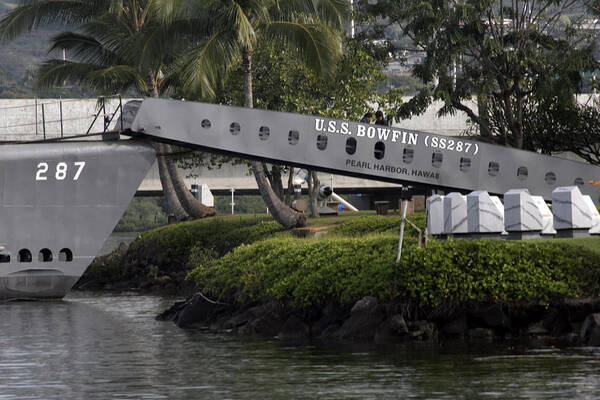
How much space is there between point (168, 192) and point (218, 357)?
40.0 m

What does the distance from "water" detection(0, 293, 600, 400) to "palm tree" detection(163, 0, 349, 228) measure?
14.7 metres

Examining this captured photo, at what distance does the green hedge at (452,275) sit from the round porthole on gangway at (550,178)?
1694 cm

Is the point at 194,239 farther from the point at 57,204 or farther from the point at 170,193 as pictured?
the point at 57,204

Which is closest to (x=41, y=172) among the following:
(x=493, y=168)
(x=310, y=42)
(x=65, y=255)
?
(x=65, y=255)

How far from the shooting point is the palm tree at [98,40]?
168 feet

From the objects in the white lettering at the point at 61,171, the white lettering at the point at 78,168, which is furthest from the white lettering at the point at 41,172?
the white lettering at the point at 78,168

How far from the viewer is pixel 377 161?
137ft

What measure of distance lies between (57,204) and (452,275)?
18374 millimetres

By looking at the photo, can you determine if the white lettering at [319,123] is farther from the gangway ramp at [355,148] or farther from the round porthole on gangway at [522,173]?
the round porthole on gangway at [522,173]

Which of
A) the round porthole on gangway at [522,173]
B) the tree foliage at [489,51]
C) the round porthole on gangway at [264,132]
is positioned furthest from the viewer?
the tree foliage at [489,51]

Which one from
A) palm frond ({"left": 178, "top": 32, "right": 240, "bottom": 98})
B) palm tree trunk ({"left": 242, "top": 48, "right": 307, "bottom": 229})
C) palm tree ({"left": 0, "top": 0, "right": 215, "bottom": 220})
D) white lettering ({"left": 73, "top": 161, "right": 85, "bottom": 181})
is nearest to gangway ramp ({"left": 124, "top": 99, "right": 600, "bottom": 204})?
palm frond ({"left": 178, "top": 32, "right": 240, "bottom": 98})

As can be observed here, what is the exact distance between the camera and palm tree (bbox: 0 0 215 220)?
51.1 metres

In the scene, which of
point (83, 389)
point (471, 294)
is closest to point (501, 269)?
point (471, 294)

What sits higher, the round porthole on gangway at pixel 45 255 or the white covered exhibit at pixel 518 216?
the white covered exhibit at pixel 518 216
